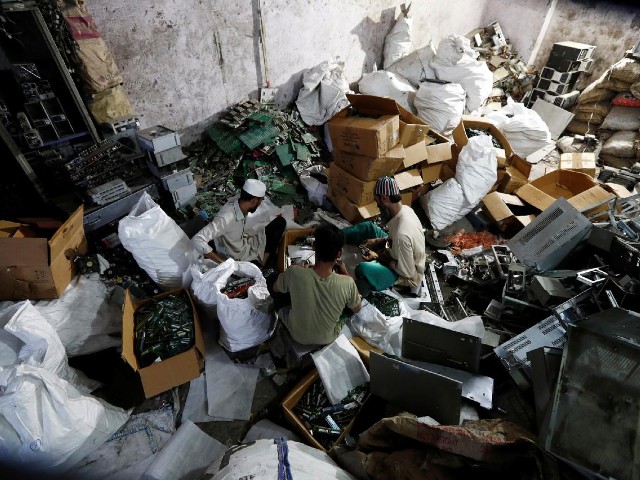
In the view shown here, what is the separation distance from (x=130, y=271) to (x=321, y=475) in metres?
2.33

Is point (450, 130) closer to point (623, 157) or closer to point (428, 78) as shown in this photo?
point (428, 78)

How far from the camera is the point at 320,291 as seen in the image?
2.16 metres

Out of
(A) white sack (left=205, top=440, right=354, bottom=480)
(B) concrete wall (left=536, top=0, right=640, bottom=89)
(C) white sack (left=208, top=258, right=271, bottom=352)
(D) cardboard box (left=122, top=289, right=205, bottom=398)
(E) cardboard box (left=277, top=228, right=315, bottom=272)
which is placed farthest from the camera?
(B) concrete wall (left=536, top=0, right=640, bottom=89)

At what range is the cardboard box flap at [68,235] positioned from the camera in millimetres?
2467

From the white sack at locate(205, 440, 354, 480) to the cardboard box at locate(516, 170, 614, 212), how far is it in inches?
139

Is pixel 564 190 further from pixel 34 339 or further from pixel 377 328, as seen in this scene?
pixel 34 339

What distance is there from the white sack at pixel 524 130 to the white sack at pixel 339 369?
4592 millimetres

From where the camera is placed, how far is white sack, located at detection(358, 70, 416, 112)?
5.29m

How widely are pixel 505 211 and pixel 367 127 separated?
187 centimetres

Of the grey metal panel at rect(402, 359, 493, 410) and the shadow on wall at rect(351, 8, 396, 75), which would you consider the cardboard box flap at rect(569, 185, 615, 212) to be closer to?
the grey metal panel at rect(402, 359, 493, 410)

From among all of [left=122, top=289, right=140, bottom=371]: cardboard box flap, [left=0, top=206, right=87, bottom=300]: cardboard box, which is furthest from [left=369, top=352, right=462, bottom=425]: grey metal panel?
[left=0, top=206, right=87, bottom=300]: cardboard box

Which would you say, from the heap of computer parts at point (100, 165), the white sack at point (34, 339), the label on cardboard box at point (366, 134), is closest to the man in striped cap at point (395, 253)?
the label on cardboard box at point (366, 134)

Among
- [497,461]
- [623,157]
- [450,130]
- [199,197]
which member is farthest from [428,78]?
[497,461]

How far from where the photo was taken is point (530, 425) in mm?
1952
